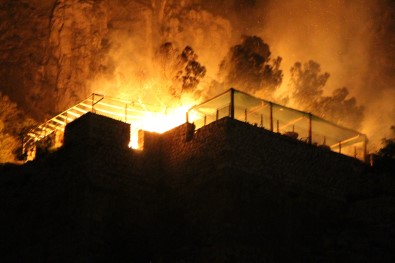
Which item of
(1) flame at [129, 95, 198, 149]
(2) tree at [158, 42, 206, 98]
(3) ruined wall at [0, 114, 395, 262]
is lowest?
(3) ruined wall at [0, 114, 395, 262]

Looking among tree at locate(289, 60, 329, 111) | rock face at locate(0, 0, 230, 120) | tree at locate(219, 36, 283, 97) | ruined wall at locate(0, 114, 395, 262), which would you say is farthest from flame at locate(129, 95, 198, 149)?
tree at locate(289, 60, 329, 111)

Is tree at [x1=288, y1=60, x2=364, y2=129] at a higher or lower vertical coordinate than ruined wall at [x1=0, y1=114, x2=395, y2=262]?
higher

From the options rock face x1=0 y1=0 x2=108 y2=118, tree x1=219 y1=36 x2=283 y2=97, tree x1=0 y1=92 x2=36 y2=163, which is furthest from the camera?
tree x1=219 y1=36 x2=283 y2=97

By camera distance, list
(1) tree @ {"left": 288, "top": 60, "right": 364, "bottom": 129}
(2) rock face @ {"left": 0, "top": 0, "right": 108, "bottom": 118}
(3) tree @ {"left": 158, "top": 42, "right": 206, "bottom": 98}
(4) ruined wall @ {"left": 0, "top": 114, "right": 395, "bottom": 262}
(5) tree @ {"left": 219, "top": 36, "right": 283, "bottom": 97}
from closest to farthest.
Answer: (4) ruined wall @ {"left": 0, "top": 114, "right": 395, "bottom": 262}
(2) rock face @ {"left": 0, "top": 0, "right": 108, "bottom": 118}
(3) tree @ {"left": 158, "top": 42, "right": 206, "bottom": 98}
(5) tree @ {"left": 219, "top": 36, "right": 283, "bottom": 97}
(1) tree @ {"left": 288, "top": 60, "right": 364, "bottom": 129}

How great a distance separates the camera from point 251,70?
3556 cm

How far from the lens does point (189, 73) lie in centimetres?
3506

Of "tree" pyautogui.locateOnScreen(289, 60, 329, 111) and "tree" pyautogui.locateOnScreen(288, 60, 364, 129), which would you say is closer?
"tree" pyautogui.locateOnScreen(288, 60, 364, 129)

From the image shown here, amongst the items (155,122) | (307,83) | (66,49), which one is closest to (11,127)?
(66,49)

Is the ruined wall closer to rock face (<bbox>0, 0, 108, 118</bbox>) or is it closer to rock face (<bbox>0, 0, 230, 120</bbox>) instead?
rock face (<bbox>0, 0, 108, 118</bbox>)

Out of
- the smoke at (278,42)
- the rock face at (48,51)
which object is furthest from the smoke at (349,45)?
the rock face at (48,51)

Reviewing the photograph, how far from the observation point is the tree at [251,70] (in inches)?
1404

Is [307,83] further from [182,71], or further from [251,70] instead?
[182,71]

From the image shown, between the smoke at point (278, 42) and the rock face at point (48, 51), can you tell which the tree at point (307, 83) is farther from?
the rock face at point (48, 51)

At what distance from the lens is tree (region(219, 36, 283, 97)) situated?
3566 cm
